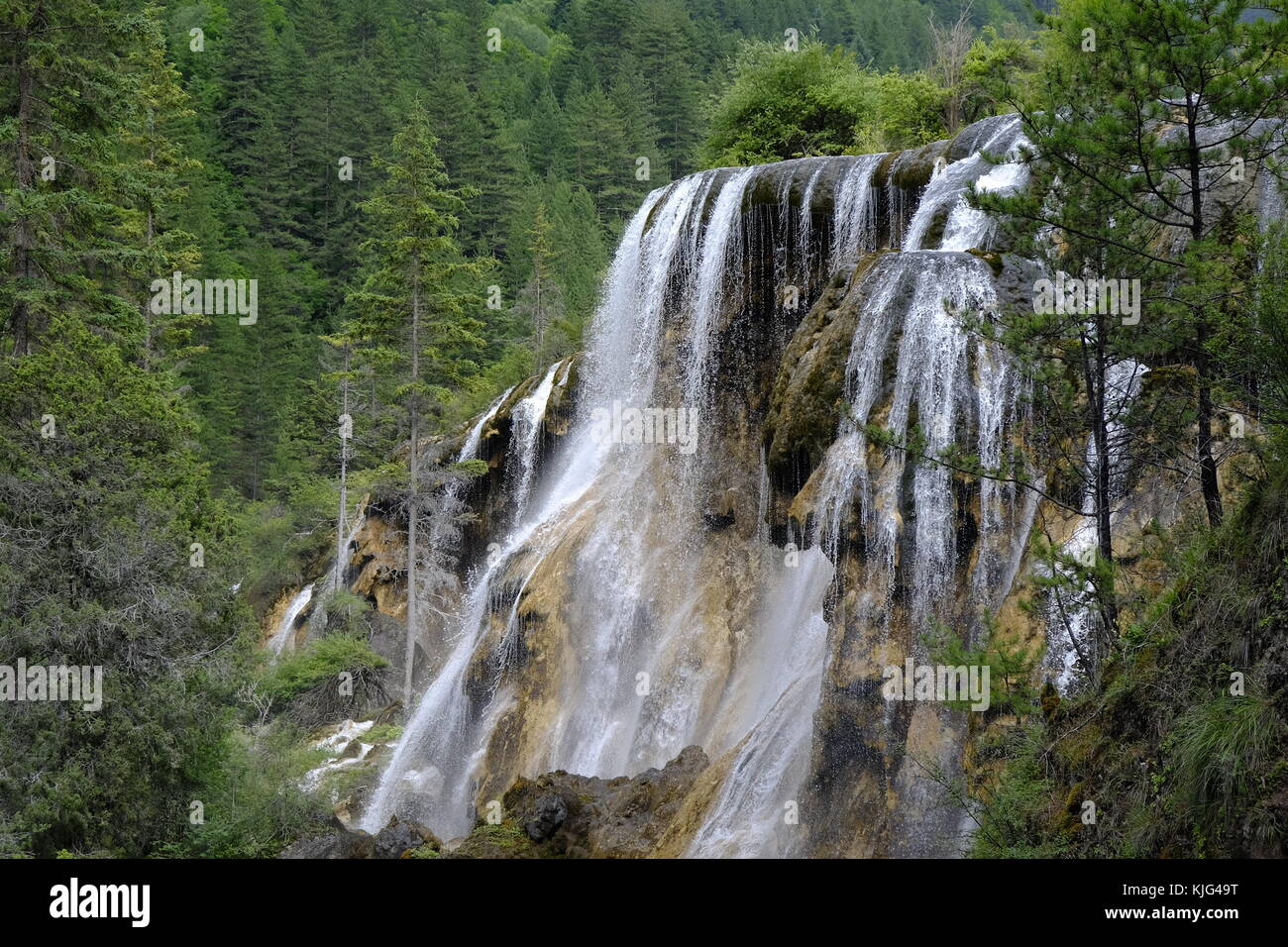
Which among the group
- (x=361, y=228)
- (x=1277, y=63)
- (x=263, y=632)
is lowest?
(x=263, y=632)

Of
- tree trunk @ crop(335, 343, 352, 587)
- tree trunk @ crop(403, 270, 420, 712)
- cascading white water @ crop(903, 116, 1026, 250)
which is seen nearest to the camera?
cascading white water @ crop(903, 116, 1026, 250)

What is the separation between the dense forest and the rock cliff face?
94 centimetres

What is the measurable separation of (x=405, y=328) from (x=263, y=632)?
11.5m

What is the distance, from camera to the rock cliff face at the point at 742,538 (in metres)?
15.0

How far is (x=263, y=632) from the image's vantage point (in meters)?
33.8

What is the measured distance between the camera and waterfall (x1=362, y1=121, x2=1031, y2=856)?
1705 centimetres

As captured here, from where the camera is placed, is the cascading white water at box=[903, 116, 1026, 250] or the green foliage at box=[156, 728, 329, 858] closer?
the green foliage at box=[156, 728, 329, 858]

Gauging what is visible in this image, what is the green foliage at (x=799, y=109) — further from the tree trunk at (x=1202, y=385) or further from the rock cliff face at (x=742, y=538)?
the tree trunk at (x=1202, y=385)

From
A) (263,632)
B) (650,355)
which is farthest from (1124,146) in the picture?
(263,632)

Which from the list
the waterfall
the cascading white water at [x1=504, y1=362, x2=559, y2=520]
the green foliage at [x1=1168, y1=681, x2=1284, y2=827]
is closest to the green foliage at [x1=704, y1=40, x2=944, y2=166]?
the waterfall

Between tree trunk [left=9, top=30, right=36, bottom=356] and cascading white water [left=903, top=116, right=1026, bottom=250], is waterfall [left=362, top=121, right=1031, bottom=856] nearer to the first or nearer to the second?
cascading white water [left=903, top=116, right=1026, bottom=250]

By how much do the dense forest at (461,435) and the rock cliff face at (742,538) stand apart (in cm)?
94

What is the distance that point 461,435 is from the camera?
3191 centimetres
